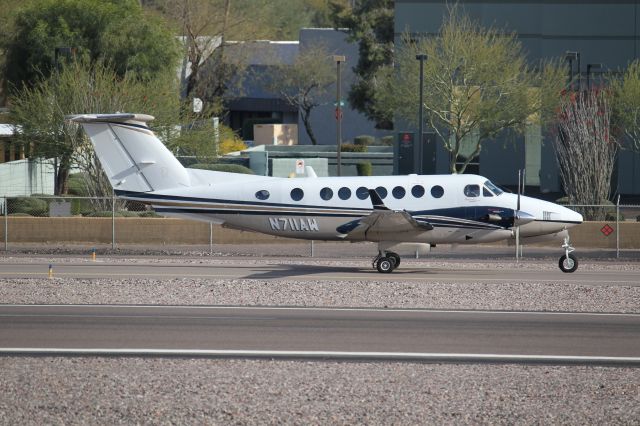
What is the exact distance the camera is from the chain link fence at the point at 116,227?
33812 millimetres

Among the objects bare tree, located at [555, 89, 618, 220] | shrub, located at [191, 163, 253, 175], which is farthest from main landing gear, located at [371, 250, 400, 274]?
shrub, located at [191, 163, 253, 175]

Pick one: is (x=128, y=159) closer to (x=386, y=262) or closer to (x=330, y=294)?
(x=386, y=262)

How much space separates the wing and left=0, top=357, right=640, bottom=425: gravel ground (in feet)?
33.7

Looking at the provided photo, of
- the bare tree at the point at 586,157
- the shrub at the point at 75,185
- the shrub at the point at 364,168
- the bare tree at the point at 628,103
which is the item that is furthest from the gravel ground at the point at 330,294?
the shrub at the point at 364,168

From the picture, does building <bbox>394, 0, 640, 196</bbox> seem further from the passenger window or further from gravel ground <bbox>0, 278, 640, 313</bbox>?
gravel ground <bbox>0, 278, 640, 313</bbox>

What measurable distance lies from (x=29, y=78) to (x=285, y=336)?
1638 inches

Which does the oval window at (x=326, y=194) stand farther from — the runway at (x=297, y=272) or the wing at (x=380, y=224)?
the runway at (x=297, y=272)

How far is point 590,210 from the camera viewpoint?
37344 mm

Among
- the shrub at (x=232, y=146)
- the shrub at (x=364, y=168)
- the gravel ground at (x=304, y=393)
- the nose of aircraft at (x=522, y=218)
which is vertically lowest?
the gravel ground at (x=304, y=393)

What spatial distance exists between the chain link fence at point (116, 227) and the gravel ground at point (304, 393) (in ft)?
61.9

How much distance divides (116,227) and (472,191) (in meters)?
13.5

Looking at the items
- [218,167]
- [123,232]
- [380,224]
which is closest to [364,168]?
[218,167]

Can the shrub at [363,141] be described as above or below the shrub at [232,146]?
above

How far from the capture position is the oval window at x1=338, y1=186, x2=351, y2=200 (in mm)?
26391
